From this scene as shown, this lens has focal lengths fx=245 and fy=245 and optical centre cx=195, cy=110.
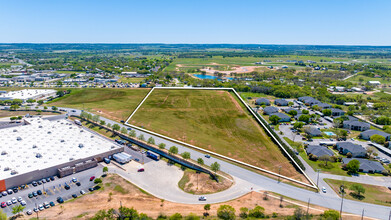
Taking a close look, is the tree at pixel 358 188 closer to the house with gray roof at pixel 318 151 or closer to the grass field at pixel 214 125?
the grass field at pixel 214 125

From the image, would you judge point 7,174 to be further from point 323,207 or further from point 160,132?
point 323,207

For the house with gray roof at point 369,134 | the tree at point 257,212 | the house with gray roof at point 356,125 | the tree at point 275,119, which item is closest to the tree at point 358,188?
the tree at point 257,212

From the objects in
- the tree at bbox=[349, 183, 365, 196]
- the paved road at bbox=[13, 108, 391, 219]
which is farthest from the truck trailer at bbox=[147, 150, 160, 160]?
the tree at bbox=[349, 183, 365, 196]

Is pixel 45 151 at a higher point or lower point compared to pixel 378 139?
lower

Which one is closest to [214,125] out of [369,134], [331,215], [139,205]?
[139,205]

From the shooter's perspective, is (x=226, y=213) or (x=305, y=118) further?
(x=305, y=118)

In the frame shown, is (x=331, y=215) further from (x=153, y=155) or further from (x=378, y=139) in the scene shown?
(x=378, y=139)
